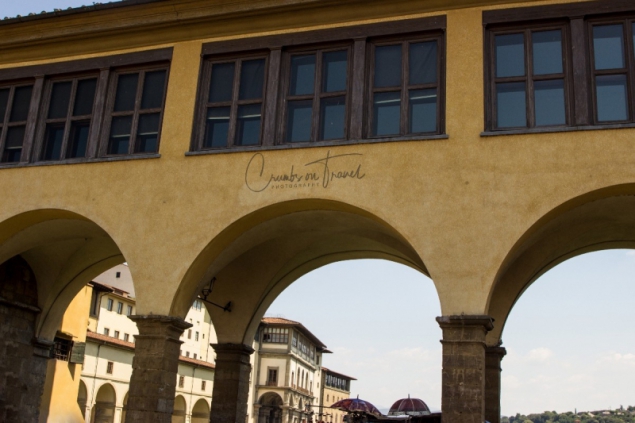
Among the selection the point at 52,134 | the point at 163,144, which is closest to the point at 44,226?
the point at 52,134

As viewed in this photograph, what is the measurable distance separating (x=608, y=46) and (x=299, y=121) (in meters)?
5.31

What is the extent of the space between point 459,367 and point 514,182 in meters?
2.99

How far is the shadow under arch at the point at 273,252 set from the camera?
13406mm

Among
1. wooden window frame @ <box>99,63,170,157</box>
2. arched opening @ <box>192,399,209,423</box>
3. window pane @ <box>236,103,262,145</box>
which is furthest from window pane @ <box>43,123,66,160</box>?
arched opening @ <box>192,399,209,423</box>

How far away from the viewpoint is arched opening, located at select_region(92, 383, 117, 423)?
45188 mm

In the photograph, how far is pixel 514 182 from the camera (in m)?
11.9

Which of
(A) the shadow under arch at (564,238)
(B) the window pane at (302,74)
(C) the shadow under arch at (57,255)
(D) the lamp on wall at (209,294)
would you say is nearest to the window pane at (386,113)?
(B) the window pane at (302,74)

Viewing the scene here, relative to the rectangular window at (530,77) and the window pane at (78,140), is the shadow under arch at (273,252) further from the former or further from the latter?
the window pane at (78,140)

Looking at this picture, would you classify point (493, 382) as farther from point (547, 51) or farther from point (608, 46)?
point (608, 46)

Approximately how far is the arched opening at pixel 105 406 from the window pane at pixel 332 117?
35.8 m

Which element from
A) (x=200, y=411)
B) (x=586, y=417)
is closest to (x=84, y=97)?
(x=200, y=411)

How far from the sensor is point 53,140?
15219mm

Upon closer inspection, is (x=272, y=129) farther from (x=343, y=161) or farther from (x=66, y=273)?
(x=66, y=273)

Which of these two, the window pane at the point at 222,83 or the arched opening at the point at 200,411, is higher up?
the window pane at the point at 222,83
